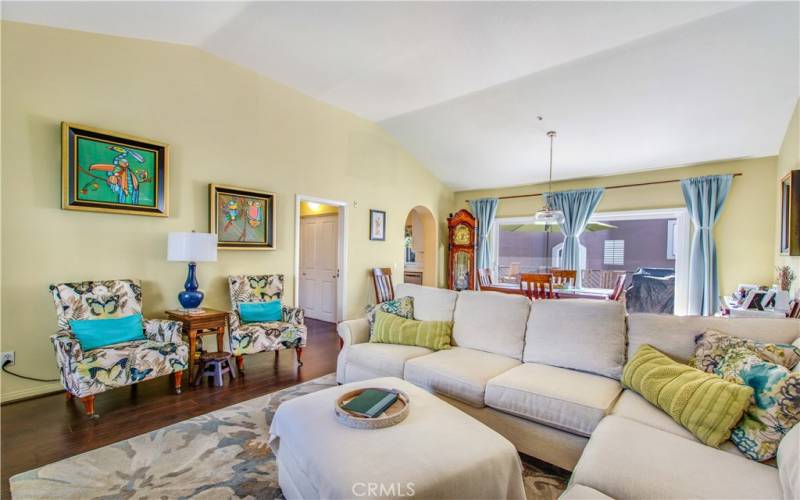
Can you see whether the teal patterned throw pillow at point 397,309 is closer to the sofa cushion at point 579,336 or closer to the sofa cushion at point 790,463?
the sofa cushion at point 579,336

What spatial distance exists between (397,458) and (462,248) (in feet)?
18.4

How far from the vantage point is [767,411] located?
138 cm

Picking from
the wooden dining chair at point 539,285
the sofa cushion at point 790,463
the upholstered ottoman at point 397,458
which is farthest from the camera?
the wooden dining chair at point 539,285

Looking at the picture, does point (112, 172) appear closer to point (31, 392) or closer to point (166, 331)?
point (166, 331)

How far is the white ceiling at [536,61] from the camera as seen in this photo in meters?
2.84

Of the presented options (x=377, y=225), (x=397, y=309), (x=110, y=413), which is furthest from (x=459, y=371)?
(x=377, y=225)

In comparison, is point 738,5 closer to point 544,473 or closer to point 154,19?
point 544,473

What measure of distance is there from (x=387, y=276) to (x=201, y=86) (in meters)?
3.43

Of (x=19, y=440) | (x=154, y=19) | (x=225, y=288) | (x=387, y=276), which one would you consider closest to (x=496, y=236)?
(x=387, y=276)

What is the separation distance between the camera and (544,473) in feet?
6.31

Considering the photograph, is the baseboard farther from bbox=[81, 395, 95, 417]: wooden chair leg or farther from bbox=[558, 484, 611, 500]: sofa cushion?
bbox=[558, 484, 611, 500]: sofa cushion

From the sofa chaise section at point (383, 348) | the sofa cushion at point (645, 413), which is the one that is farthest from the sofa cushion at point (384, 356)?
the sofa cushion at point (645, 413)

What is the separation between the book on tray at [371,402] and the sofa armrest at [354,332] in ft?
4.10

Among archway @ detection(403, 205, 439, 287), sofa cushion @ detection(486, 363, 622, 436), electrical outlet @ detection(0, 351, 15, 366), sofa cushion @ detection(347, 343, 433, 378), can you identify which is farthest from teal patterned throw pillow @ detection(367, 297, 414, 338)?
archway @ detection(403, 205, 439, 287)
